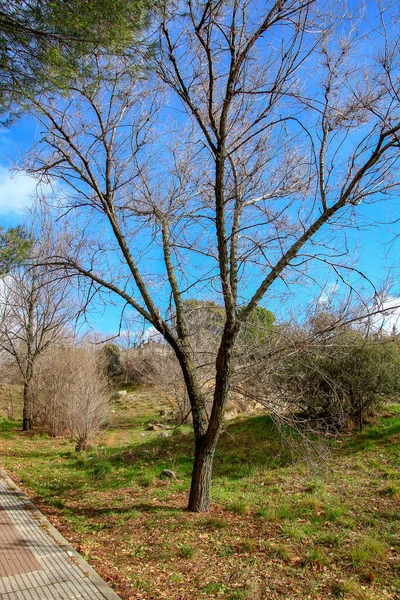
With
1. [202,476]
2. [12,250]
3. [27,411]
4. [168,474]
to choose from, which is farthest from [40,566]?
[27,411]

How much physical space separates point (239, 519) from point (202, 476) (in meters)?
0.73

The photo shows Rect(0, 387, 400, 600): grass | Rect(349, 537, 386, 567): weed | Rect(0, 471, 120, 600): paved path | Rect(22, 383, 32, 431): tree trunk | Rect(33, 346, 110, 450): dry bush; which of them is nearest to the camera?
Rect(0, 471, 120, 600): paved path

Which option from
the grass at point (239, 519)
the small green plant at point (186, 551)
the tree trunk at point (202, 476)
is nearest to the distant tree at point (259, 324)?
the tree trunk at point (202, 476)

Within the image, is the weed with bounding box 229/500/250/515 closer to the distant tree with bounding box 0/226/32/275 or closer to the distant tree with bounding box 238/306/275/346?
the distant tree with bounding box 238/306/275/346

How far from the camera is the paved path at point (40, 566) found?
3.47 m

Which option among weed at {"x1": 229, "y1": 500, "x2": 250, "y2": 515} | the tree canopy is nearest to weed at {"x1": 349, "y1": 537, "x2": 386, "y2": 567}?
weed at {"x1": 229, "y1": 500, "x2": 250, "y2": 515}

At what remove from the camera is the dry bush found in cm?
1143

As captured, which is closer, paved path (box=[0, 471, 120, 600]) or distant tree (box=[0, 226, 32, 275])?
paved path (box=[0, 471, 120, 600])

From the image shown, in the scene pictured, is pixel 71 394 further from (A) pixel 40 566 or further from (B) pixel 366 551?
(B) pixel 366 551

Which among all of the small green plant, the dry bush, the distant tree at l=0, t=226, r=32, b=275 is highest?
the distant tree at l=0, t=226, r=32, b=275

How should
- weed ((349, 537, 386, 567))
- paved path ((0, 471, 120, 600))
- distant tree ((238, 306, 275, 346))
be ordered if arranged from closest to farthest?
paved path ((0, 471, 120, 600)) < weed ((349, 537, 386, 567)) < distant tree ((238, 306, 275, 346))

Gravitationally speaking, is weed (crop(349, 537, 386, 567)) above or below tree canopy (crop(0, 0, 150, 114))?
below

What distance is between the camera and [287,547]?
14.6 feet

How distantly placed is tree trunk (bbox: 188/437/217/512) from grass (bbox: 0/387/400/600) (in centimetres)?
16
